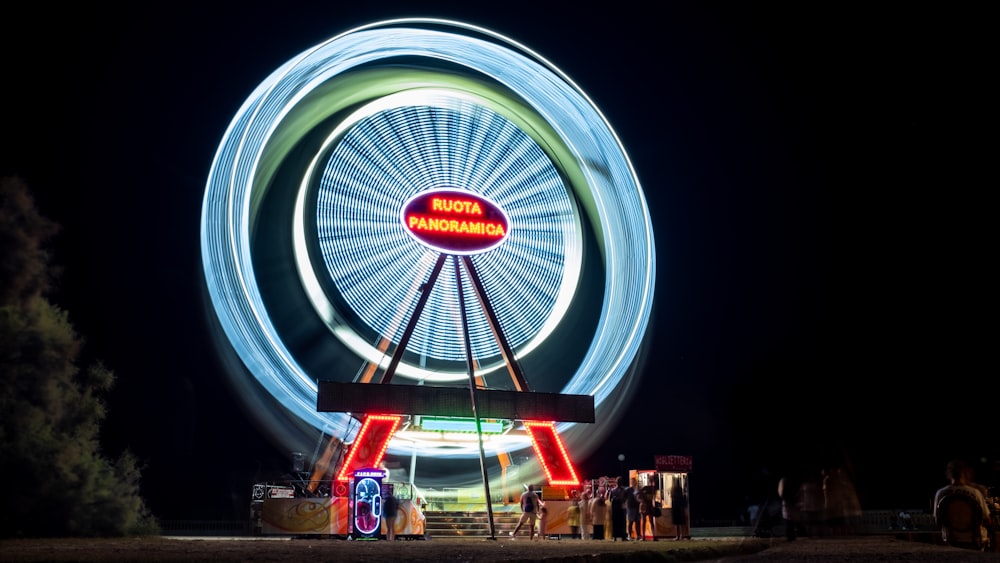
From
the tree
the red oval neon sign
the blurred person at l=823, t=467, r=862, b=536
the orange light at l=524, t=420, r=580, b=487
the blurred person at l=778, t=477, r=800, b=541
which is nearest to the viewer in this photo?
the blurred person at l=823, t=467, r=862, b=536

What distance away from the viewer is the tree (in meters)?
14.6

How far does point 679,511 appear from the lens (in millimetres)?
17562

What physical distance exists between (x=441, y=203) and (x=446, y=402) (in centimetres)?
570

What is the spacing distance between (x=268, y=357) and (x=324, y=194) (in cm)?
544

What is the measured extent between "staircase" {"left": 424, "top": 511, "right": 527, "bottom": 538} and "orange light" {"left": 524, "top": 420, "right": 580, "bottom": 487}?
1701 millimetres

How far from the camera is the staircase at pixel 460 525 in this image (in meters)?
21.6

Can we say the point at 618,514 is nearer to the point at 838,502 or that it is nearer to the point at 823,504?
the point at 823,504

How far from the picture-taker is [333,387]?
21.9 meters

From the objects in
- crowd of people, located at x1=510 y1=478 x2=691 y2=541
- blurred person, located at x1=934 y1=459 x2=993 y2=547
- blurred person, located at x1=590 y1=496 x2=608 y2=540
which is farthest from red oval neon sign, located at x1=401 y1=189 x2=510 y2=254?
blurred person, located at x1=934 y1=459 x2=993 y2=547

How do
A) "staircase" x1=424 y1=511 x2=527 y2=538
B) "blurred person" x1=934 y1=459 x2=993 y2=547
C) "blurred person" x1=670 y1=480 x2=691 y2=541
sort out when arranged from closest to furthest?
"blurred person" x1=934 y1=459 x2=993 y2=547 < "blurred person" x1=670 y1=480 x2=691 y2=541 < "staircase" x1=424 y1=511 x2=527 y2=538

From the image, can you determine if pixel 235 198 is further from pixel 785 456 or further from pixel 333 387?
pixel 785 456

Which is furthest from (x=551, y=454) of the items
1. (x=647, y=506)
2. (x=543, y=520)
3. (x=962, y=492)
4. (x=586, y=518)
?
(x=962, y=492)

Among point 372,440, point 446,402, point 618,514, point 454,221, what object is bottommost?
point 618,514

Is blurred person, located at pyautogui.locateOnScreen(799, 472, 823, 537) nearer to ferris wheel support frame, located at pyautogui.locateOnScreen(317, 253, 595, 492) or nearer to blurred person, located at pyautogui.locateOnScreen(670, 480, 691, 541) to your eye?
blurred person, located at pyautogui.locateOnScreen(670, 480, 691, 541)
